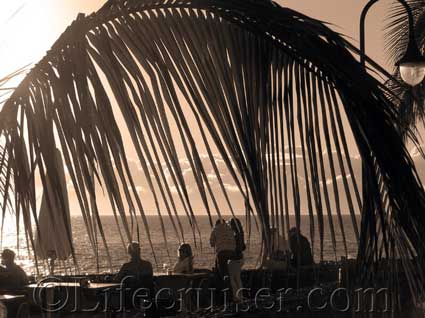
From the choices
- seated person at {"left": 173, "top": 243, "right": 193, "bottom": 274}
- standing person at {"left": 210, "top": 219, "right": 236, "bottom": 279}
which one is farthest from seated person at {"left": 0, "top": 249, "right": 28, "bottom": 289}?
standing person at {"left": 210, "top": 219, "right": 236, "bottom": 279}

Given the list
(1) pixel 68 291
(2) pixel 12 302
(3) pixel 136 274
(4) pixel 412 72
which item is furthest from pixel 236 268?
(4) pixel 412 72

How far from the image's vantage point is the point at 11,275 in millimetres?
11391

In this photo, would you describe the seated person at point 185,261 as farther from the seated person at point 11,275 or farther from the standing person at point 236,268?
the seated person at point 11,275

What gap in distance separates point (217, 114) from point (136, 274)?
28.8 feet

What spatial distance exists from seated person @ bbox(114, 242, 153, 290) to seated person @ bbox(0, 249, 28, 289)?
4.76ft

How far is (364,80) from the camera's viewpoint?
2.47 m

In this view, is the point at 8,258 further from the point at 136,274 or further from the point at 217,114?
the point at 217,114

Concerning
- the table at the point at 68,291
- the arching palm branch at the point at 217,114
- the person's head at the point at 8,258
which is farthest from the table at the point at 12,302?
the arching palm branch at the point at 217,114

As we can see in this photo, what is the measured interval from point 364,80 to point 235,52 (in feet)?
1.47

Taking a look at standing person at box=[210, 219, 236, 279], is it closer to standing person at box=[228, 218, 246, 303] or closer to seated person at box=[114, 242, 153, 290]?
standing person at box=[228, 218, 246, 303]

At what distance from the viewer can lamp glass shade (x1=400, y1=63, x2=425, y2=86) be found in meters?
7.20

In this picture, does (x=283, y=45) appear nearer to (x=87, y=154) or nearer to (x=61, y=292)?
(x=87, y=154)

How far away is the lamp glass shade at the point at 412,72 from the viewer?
7.20m

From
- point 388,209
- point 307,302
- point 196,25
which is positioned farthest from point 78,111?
point 307,302
